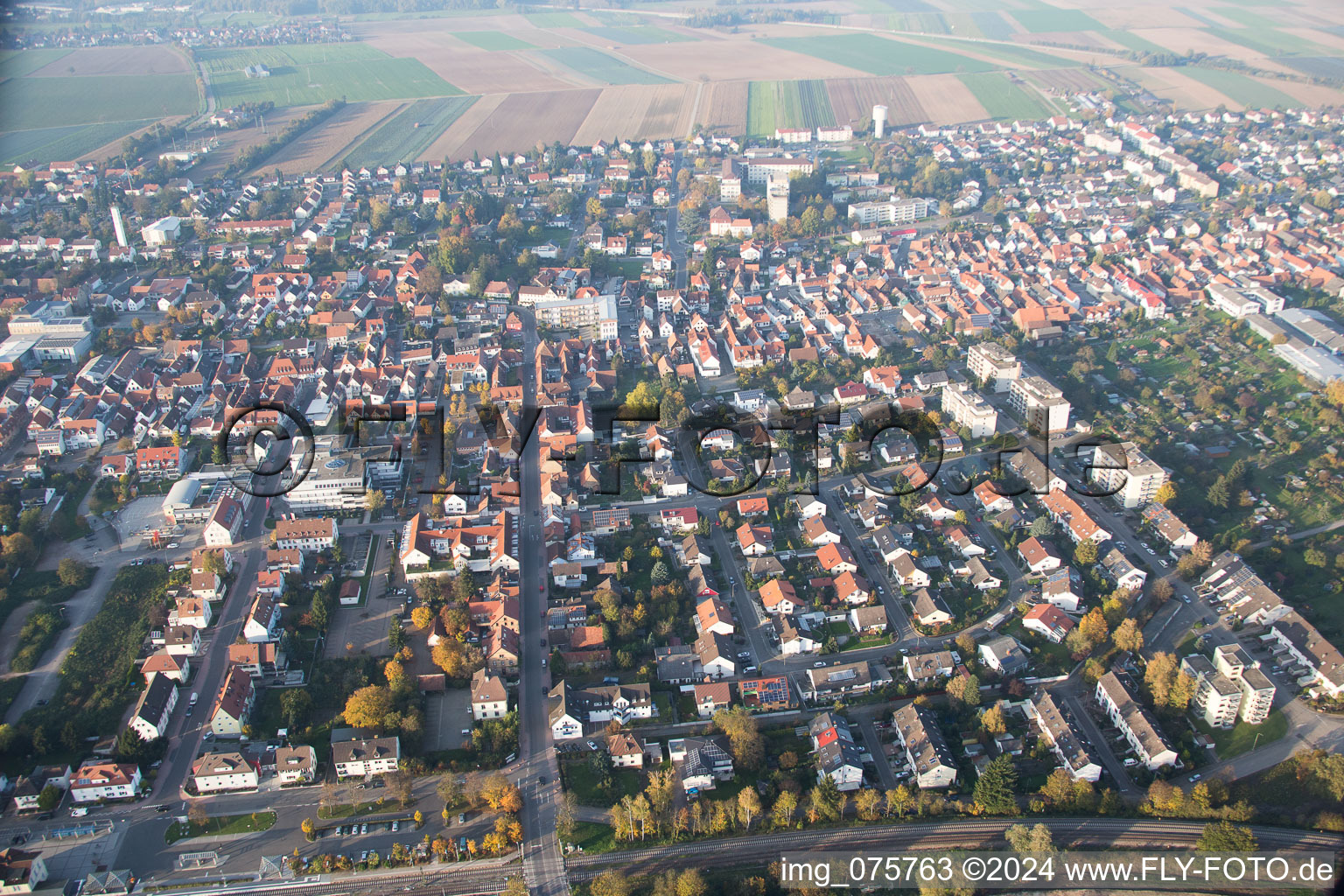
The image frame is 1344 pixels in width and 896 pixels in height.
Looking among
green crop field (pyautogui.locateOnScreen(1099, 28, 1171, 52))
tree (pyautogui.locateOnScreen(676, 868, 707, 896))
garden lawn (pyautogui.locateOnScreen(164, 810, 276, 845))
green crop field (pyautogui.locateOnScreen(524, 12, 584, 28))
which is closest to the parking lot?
garden lawn (pyautogui.locateOnScreen(164, 810, 276, 845))

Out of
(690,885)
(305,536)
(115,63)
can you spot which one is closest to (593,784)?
(690,885)

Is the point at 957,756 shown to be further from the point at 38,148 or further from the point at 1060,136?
the point at 38,148

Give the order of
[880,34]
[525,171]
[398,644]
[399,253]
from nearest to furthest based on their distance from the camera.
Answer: [398,644], [399,253], [525,171], [880,34]

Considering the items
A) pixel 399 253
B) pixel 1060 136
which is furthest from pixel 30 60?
pixel 1060 136

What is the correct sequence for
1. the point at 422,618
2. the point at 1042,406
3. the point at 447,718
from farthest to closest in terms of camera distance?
the point at 1042,406
the point at 422,618
the point at 447,718

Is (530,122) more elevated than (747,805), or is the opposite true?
(530,122)

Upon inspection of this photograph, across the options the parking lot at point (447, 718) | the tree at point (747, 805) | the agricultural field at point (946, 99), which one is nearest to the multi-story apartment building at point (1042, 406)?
the tree at point (747, 805)

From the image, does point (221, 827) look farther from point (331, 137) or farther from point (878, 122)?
point (878, 122)

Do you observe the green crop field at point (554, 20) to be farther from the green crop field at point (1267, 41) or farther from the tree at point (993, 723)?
the tree at point (993, 723)
